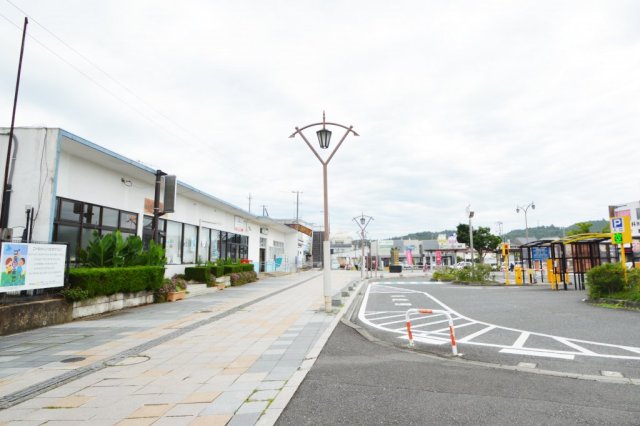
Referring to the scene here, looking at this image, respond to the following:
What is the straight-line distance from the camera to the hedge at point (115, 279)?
1100 centimetres

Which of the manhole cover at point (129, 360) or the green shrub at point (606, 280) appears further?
the green shrub at point (606, 280)

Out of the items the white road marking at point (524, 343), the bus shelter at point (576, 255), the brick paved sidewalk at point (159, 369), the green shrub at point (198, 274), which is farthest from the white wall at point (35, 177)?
the bus shelter at point (576, 255)

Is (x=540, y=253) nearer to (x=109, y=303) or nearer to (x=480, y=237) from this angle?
(x=109, y=303)

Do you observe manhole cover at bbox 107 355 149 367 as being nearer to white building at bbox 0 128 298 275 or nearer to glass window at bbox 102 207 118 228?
white building at bbox 0 128 298 275

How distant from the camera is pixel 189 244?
22.3 metres

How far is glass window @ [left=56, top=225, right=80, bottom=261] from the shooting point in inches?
507

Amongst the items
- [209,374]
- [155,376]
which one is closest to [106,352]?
[155,376]

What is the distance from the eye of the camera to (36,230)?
36.6ft

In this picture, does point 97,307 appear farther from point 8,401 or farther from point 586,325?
point 586,325

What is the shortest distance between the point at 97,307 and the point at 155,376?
7.55 meters

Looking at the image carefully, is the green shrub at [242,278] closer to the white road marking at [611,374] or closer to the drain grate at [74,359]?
the drain grate at [74,359]

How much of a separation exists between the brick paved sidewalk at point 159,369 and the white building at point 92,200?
4.08 m

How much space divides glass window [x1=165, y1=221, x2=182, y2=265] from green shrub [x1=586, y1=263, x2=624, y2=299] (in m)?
19.4

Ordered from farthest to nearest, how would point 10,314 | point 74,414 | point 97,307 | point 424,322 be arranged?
point 97,307
point 424,322
point 10,314
point 74,414
